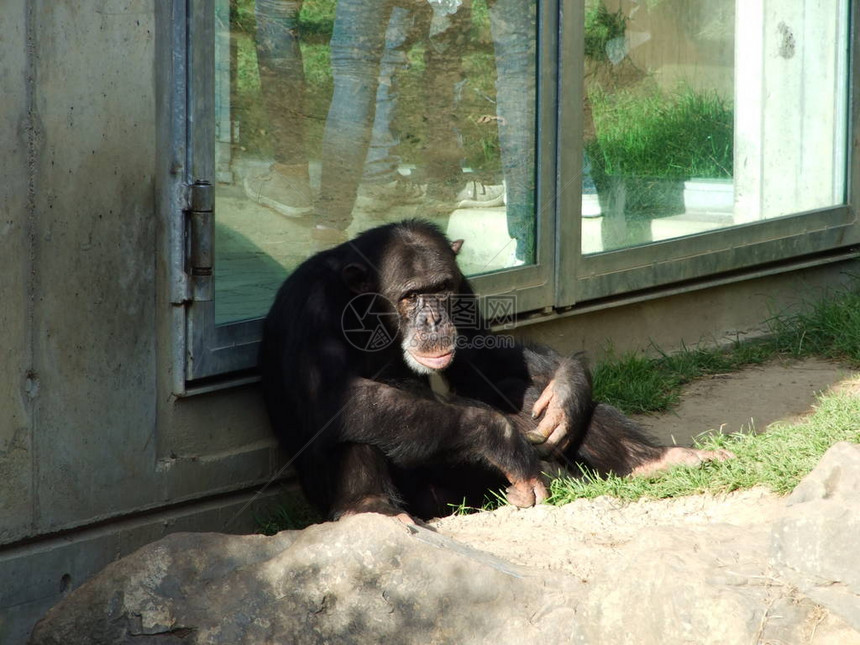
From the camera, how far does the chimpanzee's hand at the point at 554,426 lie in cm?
480

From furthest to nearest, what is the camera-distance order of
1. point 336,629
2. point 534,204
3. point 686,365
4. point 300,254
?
1. point 686,365
2. point 534,204
3. point 300,254
4. point 336,629

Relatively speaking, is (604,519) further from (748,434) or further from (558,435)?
(748,434)

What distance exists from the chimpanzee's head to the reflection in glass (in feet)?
1.72

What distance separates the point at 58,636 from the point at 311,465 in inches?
54.4

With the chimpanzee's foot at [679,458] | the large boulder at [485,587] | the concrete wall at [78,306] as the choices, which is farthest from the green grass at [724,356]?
the concrete wall at [78,306]

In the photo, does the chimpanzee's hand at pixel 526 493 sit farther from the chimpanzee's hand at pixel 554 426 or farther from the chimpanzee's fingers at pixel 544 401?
the chimpanzee's fingers at pixel 544 401

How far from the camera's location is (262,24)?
15.3 feet

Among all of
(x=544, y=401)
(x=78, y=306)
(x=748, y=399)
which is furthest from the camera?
(x=748, y=399)

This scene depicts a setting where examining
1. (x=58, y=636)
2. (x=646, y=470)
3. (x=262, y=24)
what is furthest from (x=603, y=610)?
(x=262, y=24)

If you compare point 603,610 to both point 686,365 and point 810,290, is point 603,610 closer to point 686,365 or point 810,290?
point 686,365

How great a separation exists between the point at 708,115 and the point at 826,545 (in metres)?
4.74

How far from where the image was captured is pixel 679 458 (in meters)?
4.79

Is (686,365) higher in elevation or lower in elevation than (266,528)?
higher
